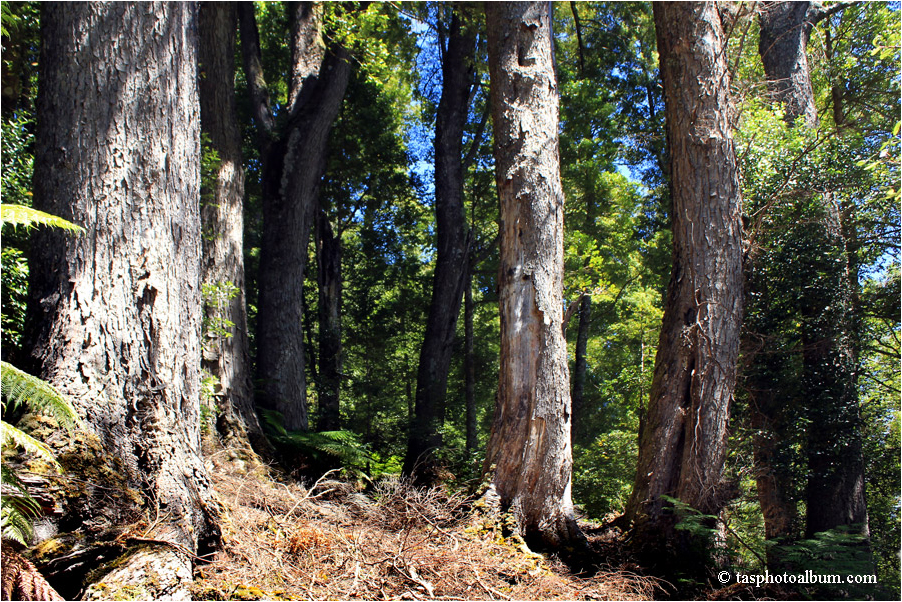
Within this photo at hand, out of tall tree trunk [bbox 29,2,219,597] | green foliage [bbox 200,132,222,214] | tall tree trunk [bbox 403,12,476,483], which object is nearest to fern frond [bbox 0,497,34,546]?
tall tree trunk [bbox 29,2,219,597]

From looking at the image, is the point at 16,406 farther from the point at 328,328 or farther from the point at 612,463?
the point at 612,463

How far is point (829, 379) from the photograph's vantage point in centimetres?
A: 671

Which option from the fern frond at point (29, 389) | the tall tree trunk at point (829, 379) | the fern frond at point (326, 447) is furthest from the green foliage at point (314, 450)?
the tall tree trunk at point (829, 379)

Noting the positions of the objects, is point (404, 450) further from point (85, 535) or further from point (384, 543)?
point (85, 535)

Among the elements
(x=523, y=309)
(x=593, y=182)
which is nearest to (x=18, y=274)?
(x=523, y=309)

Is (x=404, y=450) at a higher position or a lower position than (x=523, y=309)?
lower

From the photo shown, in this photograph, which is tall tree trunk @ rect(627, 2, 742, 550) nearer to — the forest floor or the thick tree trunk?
the forest floor

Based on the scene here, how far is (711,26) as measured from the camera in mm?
6121

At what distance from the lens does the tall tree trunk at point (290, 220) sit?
8156 millimetres

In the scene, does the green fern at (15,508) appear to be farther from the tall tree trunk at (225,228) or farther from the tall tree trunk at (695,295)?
the tall tree trunk at (695,295)

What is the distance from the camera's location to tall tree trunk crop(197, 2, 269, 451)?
6.35m

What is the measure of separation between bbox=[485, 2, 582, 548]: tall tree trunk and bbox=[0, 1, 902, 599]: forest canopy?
3cm

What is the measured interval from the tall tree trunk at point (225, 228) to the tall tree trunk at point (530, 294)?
3.04 m

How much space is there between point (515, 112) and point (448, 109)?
608cm
